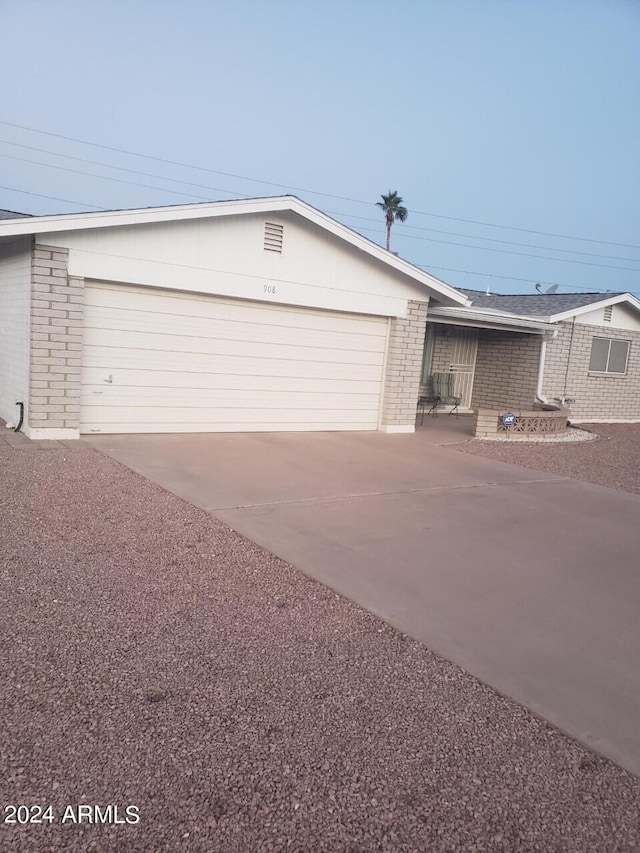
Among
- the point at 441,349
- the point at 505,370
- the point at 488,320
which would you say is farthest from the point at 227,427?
the point at 505,370

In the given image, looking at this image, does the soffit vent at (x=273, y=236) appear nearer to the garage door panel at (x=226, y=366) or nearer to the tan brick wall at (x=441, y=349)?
the garage door panel at (x=226, y=366)

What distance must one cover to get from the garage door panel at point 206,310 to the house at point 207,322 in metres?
0.02

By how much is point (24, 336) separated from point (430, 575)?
23.9ft

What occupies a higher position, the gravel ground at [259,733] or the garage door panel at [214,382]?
the garage door panel at [214,382]

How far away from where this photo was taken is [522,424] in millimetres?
13930

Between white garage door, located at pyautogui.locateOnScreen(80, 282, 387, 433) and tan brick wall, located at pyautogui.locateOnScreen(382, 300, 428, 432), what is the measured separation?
8.7 inches

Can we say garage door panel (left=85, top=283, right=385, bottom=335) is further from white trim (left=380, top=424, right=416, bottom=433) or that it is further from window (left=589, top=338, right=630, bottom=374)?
window (left=589, top=338, right=630, bottom=374)

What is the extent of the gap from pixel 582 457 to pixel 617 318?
8.59 m

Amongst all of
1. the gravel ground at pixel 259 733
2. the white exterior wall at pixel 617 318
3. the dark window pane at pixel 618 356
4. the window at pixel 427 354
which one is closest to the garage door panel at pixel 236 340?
the window at pixel 427 354

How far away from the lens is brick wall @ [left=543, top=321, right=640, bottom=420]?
17.8 metres

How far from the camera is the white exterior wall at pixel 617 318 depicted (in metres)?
18.2

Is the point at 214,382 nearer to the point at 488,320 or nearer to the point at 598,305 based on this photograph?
the point at 488,320

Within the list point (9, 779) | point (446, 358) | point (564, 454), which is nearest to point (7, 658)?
point (9, 779)

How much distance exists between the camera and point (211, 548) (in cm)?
564
